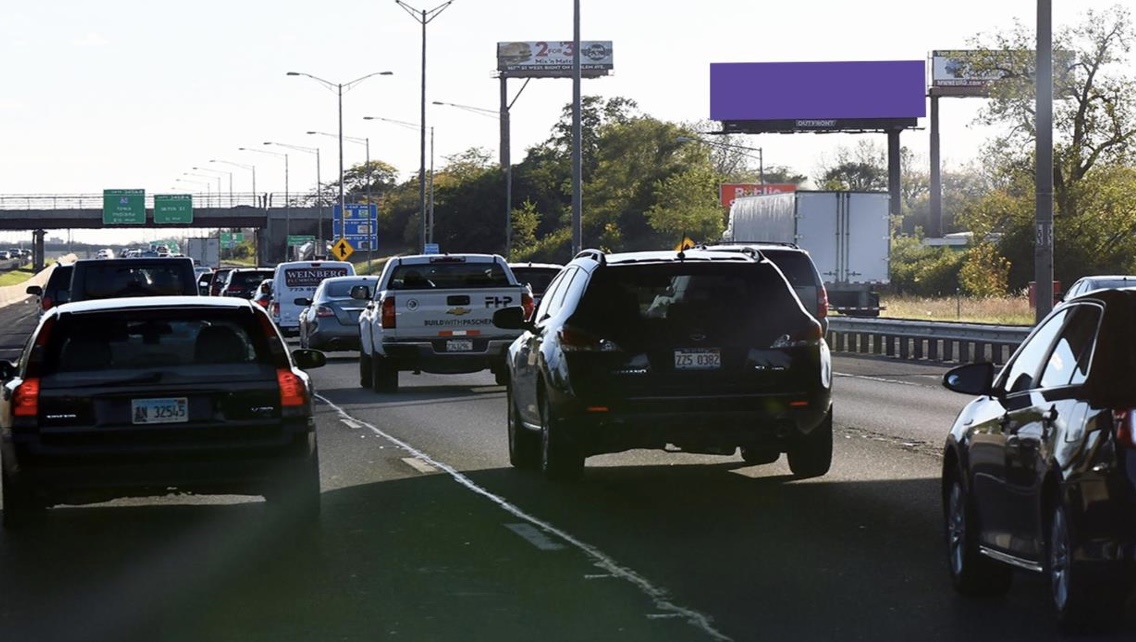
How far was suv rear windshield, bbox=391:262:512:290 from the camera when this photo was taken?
2742 cm

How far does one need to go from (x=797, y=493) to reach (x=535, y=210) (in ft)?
410

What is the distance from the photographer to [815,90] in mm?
119500

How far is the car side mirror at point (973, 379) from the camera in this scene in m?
9.28

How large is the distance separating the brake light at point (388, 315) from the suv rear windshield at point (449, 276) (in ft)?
1.12

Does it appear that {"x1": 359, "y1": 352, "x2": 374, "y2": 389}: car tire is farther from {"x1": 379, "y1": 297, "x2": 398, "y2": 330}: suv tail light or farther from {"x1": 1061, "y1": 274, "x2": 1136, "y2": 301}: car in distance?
{"x1": 1061, "y1": 274, "x2": 1136, "y2": 301}: car in distance

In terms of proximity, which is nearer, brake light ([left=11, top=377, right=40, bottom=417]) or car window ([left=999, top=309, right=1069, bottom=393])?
car window ([left=999, top=309, right=1069, bottom=393])

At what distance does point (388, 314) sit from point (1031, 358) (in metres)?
18.3

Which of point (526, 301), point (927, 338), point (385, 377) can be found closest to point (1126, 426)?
point (385, 377)

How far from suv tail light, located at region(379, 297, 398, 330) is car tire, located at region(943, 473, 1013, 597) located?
689 inches

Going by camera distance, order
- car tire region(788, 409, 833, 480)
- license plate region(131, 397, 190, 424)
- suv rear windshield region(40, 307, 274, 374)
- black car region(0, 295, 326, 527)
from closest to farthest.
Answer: black car region(0, 295, 326, 527) → license plate region(131, 397, 190, 424) → suv rear windshield region(40, 307, 274, 374) → car tire region(788, 409, 833, 480)

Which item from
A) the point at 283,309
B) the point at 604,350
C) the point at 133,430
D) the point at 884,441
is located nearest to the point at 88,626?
the point at 133,430

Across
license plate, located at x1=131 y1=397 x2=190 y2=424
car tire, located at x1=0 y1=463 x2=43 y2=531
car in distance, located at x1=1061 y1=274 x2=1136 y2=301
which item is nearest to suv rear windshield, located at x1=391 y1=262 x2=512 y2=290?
car in distance, located at x1=1061 y1=274 x2=1136 y2=301

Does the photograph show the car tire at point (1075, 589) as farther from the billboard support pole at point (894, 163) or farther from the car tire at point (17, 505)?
the billboard support pole at point (894, 163)

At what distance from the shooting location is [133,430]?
12.1 m
